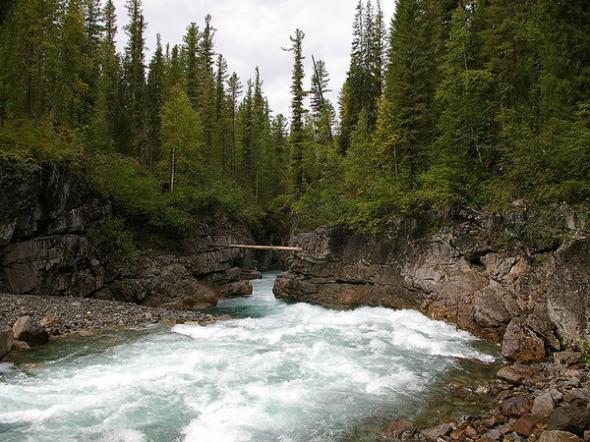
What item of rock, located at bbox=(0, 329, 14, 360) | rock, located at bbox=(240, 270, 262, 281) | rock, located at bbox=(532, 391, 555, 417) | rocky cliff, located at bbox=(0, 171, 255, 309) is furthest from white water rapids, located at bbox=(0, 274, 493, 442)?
rock, located at bbox=(240, 270, 262, 281)

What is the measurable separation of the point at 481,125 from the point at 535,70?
142 inches

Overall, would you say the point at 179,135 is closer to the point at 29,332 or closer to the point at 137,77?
the point at 137,77

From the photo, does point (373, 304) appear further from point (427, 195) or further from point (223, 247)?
point (223, 247)

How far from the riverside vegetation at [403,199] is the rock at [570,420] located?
1.2 inches

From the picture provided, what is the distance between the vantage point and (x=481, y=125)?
18172 mm

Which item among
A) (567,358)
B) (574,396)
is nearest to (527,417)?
(574,396)

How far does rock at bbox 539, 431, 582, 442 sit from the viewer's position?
6613mm

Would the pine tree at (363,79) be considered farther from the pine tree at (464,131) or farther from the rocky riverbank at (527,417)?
the rocky riverbank at (527,417)

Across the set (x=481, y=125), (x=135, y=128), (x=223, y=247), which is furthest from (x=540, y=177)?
(x=135, y=128)

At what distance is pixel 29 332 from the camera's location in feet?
38.9

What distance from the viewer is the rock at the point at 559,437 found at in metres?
6.61

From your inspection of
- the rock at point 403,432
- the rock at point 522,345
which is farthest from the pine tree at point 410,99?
the rock at point 403,432

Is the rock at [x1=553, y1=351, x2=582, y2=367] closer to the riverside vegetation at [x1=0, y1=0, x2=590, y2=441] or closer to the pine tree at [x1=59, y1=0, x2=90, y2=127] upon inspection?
the riverside vegetation at [x1=0, y1=0, x2=590, y2=441]

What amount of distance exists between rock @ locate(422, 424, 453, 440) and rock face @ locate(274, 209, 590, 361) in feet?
18.1
